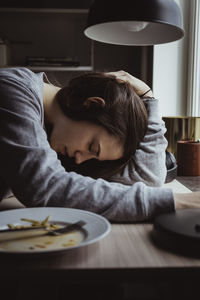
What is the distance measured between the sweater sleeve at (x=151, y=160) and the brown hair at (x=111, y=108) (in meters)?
0.03

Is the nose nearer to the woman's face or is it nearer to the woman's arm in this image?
the woman's face

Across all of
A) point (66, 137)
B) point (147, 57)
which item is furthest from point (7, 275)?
point (147, 57)

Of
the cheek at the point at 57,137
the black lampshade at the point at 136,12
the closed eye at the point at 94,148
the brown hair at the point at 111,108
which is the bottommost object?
the closed eye at the point at 94,148

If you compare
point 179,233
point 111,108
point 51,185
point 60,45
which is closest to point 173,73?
point 60,45

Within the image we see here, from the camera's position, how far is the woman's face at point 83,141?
111 centimetres

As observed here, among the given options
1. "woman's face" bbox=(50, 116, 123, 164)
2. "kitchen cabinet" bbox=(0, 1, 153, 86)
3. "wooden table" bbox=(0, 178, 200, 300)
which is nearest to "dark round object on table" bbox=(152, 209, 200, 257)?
"wooden table" bbox=(0, 178, 200, 300)

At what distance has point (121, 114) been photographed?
3.67 ft

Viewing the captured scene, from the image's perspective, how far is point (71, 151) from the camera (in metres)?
1.16

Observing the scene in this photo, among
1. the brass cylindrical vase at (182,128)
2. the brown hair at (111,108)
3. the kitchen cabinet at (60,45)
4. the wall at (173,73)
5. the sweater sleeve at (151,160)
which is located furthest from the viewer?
the kitchen cabinet at (60,45)

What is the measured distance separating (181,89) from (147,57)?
528 millimetres

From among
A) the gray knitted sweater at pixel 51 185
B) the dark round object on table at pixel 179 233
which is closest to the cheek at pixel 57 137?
the gray knitted sweater at pixel 51 185

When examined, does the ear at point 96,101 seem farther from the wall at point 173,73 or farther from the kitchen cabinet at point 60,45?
the kitchen cabinet at point 60,45

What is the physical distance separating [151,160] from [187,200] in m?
0.42

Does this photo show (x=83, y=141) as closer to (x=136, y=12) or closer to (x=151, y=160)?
(x=151, y=160)
